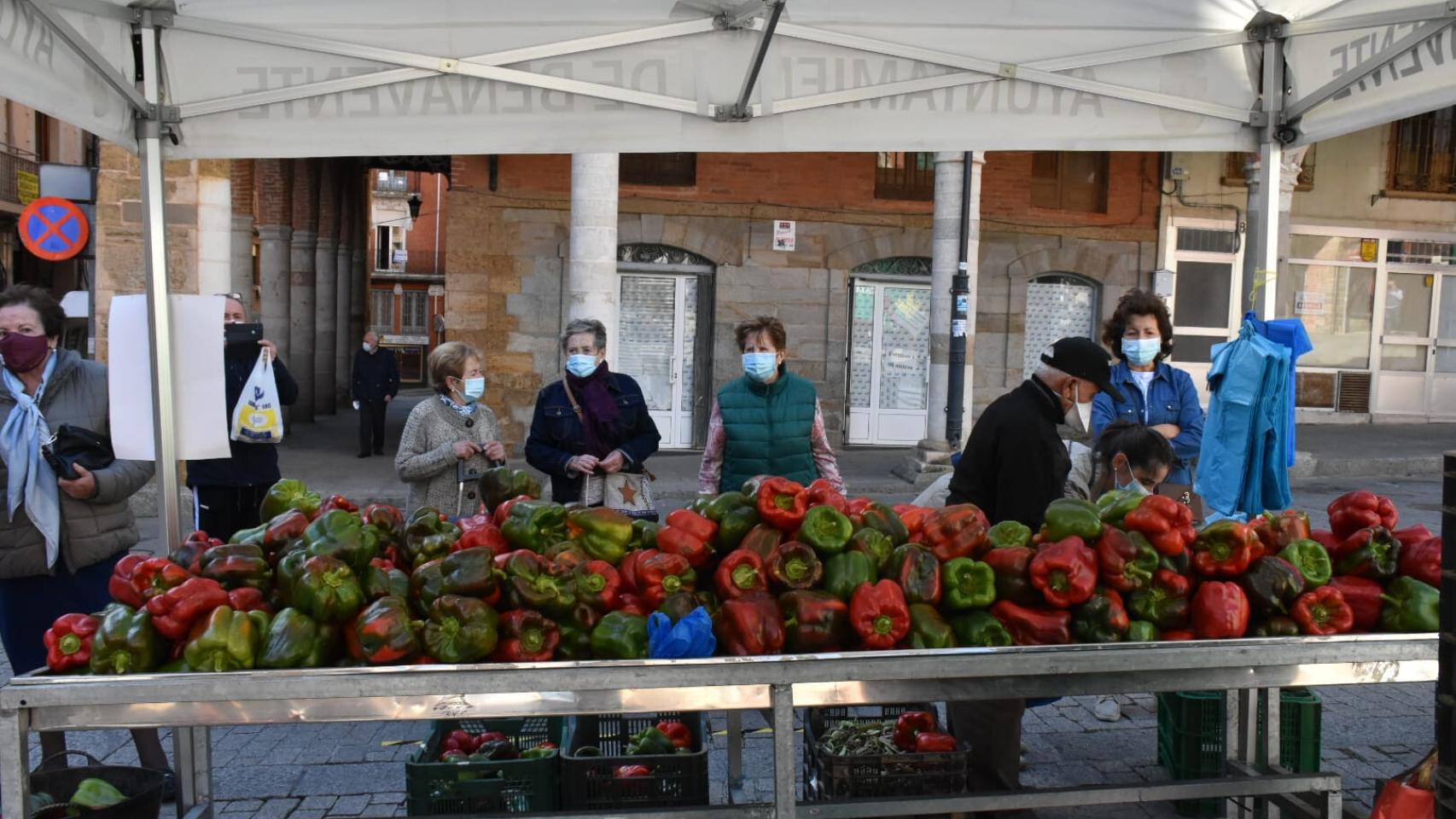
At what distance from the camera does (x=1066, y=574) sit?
304 cm

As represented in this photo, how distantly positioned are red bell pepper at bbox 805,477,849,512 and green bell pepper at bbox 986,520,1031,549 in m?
0.46

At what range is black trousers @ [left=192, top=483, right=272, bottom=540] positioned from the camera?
562 centimetres

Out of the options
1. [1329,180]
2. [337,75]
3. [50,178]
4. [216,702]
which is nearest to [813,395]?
[337,75]

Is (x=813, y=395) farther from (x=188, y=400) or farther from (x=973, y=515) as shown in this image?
(x=188, y=400)

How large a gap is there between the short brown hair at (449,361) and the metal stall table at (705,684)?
3.06 meters

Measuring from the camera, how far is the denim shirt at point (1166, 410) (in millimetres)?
5156

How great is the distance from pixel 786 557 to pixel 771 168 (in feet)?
42.0

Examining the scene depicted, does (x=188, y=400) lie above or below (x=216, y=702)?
above

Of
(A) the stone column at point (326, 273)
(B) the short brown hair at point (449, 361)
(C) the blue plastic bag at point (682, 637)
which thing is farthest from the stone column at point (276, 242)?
(C) the blue plastic bag at point (682, 637)

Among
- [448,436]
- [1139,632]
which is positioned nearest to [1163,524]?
[1139,632]

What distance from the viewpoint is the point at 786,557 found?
10.2 ft

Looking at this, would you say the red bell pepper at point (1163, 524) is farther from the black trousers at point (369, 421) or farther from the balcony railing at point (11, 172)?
the balcony railing at point (11, 172)

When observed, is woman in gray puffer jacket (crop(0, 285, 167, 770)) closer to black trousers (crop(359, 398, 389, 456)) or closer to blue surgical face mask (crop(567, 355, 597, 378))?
blue surgical face mask (crop(567, 355, 597, 378))

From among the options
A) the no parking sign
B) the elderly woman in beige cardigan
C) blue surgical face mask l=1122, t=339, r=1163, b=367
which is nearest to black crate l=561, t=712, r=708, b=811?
the elderly woman in beige cardigan
